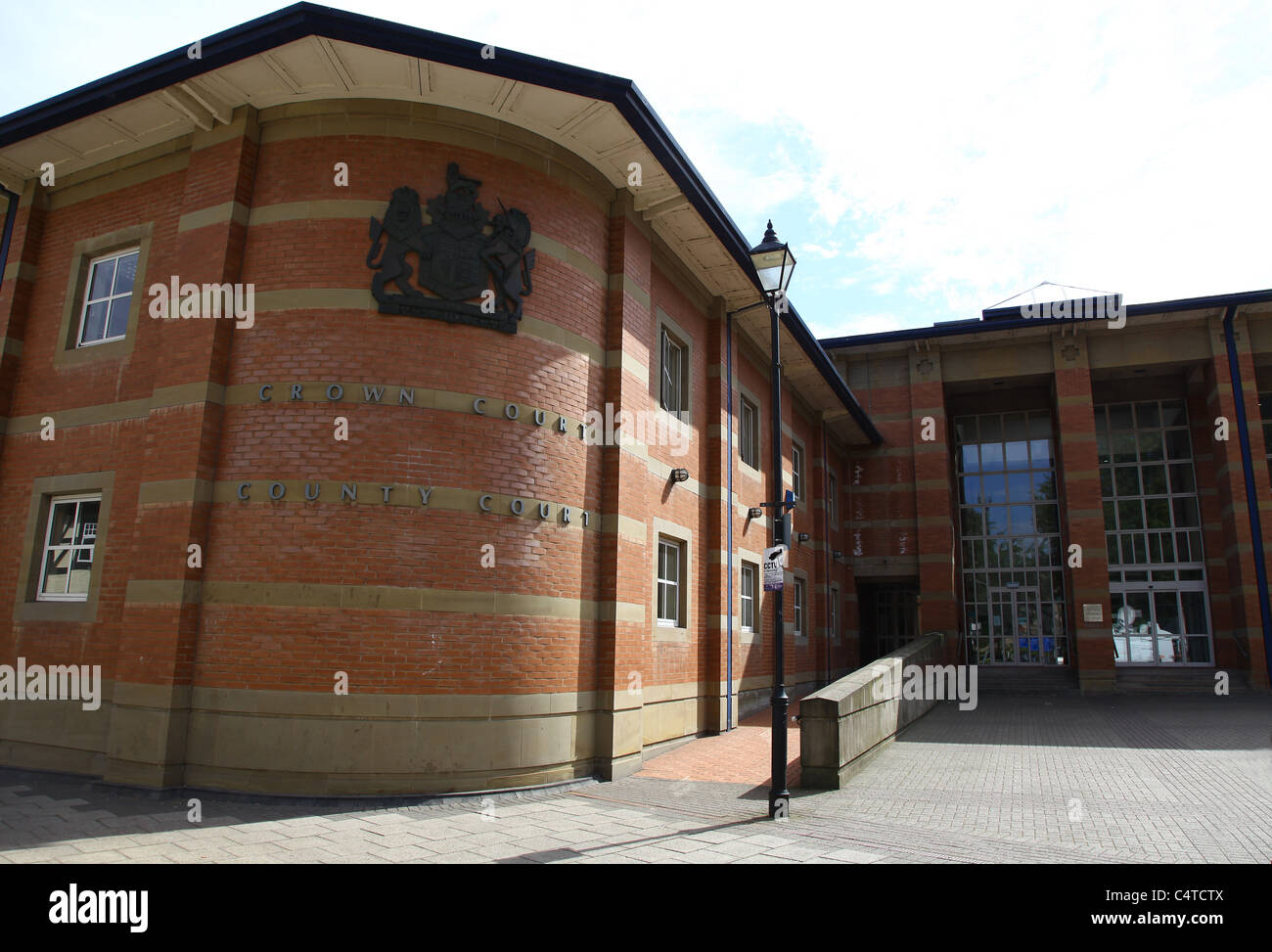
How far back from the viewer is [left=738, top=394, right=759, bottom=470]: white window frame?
52.1 feet

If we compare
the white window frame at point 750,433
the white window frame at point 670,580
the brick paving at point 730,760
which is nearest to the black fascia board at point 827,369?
the white window frame at point 750,433

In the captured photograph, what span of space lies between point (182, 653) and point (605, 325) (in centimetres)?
649

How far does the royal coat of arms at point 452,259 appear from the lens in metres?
8.92

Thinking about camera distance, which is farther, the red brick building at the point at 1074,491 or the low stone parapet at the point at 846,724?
the red brick building at the point at 1074,491

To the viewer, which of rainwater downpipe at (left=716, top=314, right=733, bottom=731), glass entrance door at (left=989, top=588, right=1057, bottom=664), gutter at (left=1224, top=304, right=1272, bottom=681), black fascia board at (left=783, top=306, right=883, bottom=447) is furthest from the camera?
glass entrance door at (left=989, top=588, right=1057, bottom=664)

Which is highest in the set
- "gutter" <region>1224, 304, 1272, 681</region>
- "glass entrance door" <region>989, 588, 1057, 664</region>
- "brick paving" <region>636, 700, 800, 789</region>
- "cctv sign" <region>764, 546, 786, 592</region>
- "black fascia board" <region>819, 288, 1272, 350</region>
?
"black fascia board" <region>819, 288, 1272, 350</region>

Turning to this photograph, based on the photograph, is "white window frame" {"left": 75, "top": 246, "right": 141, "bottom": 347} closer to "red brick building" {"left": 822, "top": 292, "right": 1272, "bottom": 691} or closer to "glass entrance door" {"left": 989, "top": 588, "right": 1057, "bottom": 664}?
"red brick building" {"left": 822, "top": 292, "right": 1272, "bottom": 691}

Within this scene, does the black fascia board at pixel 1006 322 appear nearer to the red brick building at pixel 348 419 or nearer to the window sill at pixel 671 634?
the red brick building at pixel 348 419

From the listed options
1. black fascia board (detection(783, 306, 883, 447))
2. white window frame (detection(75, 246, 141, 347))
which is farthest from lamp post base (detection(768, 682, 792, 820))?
white window frame (detection(75, 246, 141, 347))

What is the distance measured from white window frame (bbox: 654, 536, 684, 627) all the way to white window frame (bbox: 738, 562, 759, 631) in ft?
7.80

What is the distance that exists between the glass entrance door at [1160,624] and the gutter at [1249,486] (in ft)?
7.21

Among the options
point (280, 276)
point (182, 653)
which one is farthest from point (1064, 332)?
point (182, 653)

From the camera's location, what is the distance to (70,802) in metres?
7.95

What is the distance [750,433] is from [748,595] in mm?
3461
